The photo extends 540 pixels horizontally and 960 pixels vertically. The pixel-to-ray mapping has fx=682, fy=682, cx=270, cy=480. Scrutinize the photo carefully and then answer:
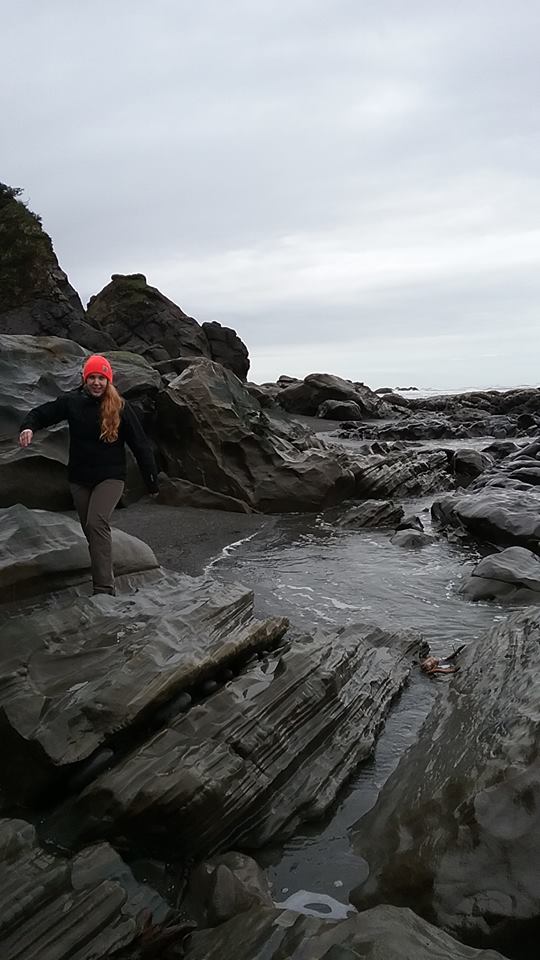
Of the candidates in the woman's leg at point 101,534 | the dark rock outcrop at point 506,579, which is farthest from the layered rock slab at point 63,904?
the dark rock outcrop at point 506,579

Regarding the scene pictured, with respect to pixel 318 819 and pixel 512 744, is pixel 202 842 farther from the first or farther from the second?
pixel 512 744

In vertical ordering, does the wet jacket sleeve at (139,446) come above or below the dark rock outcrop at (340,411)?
below

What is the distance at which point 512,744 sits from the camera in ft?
10.4

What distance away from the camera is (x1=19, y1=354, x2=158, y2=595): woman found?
5.52 m

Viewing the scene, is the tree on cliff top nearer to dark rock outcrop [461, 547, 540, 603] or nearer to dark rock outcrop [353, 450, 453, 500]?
dark rock outcrop [353, 450, 453, 500]

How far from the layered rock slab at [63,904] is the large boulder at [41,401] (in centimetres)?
751

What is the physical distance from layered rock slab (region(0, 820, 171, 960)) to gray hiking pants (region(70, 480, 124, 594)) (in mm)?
2550

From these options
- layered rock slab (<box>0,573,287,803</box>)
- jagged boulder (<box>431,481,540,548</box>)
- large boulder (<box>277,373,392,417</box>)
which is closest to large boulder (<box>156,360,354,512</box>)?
jagged boulder (<box>431,481,540,548</box>)

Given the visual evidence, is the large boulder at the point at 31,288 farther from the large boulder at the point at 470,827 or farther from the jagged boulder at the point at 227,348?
the large boulder at the point at 470,827

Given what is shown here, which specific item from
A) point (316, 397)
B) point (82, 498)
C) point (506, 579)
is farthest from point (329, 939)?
point (316, 397)

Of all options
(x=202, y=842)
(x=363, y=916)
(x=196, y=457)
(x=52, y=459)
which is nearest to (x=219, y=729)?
(x=202, y=842)

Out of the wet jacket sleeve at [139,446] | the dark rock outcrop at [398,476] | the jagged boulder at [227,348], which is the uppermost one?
the jagged boulder at [227,348]

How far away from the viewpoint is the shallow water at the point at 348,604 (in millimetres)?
3086

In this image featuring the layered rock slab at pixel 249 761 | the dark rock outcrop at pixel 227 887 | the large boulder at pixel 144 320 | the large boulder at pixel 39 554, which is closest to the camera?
the dark rock outcrop at pixel 227 887
